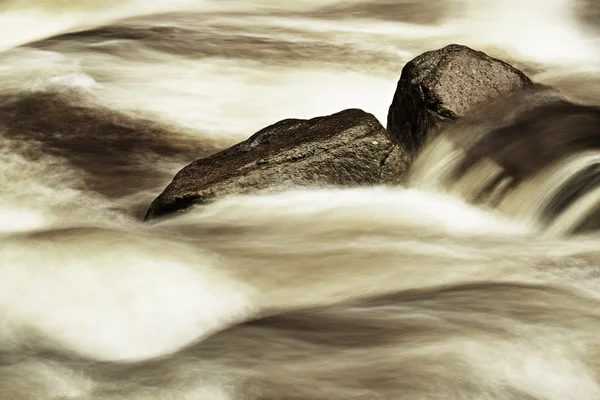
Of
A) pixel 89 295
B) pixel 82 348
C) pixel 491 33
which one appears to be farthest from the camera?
pixel 491 33

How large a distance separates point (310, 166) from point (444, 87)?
2.62 ft

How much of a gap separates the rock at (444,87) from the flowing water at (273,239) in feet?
0.49

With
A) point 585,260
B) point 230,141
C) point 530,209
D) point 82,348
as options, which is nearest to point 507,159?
point 530,209

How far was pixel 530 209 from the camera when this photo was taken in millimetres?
5645

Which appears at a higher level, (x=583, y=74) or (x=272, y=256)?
(x=583, y=74)

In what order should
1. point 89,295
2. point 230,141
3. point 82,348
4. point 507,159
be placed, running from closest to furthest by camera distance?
point 82,348 → point 89,295 → point 507,159 → point 230,141

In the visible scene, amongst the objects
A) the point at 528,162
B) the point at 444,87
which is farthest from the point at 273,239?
the point at 444,87

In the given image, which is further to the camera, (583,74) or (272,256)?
(583,74)

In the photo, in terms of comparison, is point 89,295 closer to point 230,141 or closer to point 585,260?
point 585,260

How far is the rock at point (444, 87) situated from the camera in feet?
20.9

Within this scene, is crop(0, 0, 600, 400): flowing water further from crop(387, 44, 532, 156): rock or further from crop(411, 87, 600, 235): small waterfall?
crop(387, 44, 532, 156): rock

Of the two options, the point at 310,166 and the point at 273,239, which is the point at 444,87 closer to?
the point at 310,166

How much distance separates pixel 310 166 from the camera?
6.14 m

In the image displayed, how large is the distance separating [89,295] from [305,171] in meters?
1.86
